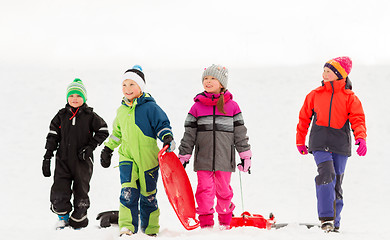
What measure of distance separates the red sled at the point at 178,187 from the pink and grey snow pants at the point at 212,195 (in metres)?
0.12

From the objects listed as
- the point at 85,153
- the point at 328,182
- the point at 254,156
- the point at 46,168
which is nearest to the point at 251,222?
the point at 328,182

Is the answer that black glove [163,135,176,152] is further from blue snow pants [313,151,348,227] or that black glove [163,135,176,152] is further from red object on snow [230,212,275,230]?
blue snow pants [313,151,348,227]

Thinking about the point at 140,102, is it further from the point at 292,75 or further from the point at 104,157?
the point at 292,75

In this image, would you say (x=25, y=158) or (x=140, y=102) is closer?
(x=140, y=102)

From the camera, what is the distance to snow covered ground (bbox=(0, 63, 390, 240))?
6.73m

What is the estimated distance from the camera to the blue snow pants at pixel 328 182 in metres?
5.73

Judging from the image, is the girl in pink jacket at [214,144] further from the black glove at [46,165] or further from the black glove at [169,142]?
the black glove at [46,165]

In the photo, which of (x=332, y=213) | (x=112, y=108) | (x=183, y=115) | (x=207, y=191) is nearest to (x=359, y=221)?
(x=332, y=213)

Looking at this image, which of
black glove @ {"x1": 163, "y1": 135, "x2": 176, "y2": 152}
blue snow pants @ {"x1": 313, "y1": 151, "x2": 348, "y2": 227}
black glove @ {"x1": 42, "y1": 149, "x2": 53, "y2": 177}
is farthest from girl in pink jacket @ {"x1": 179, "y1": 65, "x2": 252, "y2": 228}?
black glove @ {"x1": 42, "y1": 149, "x2": 53, "y2": 177}

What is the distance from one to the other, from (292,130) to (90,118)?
6.70 meters

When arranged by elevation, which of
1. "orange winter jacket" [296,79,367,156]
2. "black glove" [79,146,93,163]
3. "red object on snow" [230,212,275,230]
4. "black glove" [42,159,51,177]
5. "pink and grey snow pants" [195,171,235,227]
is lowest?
"red object on snow" [230,212,275,230]

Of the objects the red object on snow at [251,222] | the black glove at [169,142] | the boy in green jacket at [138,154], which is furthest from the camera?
the red object on snow at [251,222]

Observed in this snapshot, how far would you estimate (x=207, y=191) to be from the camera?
5.58 metres

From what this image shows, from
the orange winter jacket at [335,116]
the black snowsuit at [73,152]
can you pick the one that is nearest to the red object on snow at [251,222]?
the orange winter jacket at [335,116]
